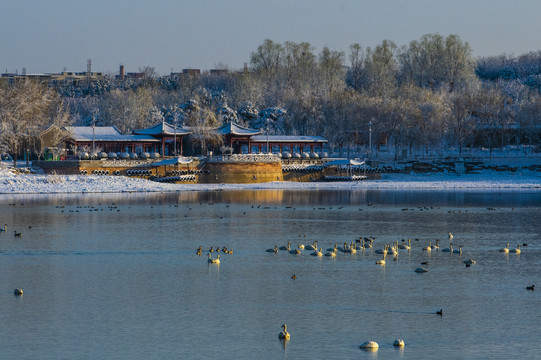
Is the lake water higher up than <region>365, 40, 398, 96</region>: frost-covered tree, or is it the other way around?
<region>365, 40, 398, 96</region>: frost-covered tree

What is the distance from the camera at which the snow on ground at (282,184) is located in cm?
8006

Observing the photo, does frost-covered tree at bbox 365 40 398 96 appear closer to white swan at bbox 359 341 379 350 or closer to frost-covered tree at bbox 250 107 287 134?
frost-covered tree at bbox 250 107 287 134

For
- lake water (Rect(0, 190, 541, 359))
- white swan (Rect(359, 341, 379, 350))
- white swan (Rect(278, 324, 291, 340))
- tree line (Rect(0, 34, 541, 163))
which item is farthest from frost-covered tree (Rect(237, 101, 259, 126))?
white swan (Rect(359, 341, 379, 350))

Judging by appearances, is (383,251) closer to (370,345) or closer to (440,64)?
(370,345)

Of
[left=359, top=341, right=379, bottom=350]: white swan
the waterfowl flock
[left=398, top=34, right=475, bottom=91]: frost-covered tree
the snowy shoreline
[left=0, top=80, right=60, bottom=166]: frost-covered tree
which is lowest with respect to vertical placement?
[left=359, top=341, right=379, bottom=350]: white swan

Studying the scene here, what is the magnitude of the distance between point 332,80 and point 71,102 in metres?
53.3

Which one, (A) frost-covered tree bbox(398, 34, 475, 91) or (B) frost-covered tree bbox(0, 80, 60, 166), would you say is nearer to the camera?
(B) frost-covered tree bbox(0, 80, 60, 166)

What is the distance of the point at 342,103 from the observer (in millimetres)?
127500

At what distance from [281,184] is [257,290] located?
70.1m

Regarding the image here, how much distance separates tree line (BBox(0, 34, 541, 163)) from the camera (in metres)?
120

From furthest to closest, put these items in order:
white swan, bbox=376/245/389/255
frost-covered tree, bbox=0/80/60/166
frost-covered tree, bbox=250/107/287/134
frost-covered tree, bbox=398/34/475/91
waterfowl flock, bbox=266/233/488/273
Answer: frost-covered tree, bbox=398/34/475/91 → frost-covered tree, bbox=250/107/287/134 → frost-covered tree, bbox=0/80/60/166 → waterfowl flock, bbox=266/233/488/273 → white swan, bbox=376/245/389/255

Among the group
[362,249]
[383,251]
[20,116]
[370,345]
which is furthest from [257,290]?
[20,116]

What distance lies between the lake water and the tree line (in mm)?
57101

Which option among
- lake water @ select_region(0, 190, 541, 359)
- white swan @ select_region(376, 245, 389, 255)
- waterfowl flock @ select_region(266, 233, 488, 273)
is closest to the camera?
lake water @ select_region(0, 190, 541, 359)
